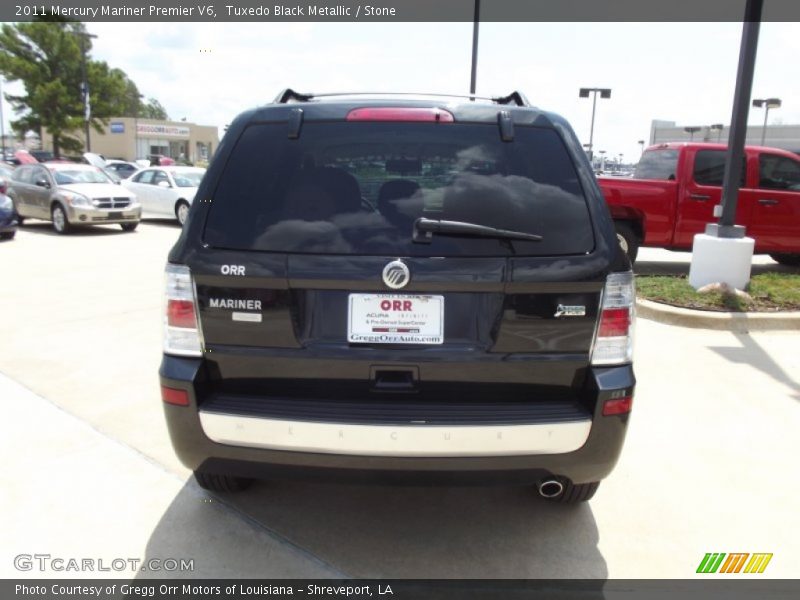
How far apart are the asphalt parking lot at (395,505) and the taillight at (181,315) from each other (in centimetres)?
97

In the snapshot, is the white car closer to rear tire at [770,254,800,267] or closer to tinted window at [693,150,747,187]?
tinted window at [693,150,747,187]

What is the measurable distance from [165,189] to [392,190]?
15942mm

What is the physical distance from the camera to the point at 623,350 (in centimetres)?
260

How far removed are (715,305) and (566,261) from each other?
532cm

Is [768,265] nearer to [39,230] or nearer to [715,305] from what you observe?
[715,305]

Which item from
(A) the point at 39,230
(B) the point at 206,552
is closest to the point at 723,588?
(B) the point at 206,552

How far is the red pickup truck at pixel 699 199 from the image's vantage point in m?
9.73

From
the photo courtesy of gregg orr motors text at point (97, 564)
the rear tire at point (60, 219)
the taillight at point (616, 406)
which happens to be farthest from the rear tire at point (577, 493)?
the rear tire at point (60, 219)

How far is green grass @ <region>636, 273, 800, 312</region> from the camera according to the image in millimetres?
6996

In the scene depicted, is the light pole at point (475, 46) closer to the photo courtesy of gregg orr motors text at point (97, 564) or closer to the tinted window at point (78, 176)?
the tinted window at point (78, 176)

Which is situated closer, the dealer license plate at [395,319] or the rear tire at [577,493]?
the dealer license plate at [395,319]

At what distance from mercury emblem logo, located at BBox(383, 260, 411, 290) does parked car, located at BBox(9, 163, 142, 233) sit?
14.3 meters

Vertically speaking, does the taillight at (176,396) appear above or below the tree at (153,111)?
below

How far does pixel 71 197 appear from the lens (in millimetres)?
14859
